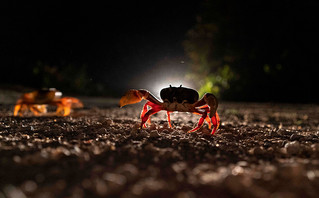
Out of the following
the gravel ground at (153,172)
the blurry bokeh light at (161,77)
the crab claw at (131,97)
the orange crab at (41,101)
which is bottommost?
the gravel ground at (153,172)

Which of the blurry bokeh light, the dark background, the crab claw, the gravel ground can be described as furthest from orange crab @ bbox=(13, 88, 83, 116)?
the blurry bokeh light

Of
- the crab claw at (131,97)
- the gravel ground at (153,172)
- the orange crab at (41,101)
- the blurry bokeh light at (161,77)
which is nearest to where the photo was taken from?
the gravel ground at (153,172)

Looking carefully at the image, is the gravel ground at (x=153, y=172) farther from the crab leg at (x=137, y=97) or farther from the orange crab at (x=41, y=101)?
the orange crab at (x=41, y=101)

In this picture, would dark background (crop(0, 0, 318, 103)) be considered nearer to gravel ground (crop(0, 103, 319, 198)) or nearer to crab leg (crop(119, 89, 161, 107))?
crab leg (crop(119, 89, 161, 107))

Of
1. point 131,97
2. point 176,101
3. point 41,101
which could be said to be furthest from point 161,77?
point 176,101

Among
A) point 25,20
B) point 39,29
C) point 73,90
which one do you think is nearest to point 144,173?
point 73,90

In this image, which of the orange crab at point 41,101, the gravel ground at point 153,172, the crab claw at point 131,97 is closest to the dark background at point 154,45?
the orange crab at point 41,101

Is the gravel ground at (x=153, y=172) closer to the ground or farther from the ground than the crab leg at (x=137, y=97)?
closer to the ground

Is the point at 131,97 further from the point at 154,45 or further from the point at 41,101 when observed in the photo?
the point at 154,45

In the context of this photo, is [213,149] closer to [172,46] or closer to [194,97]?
[194,97]
